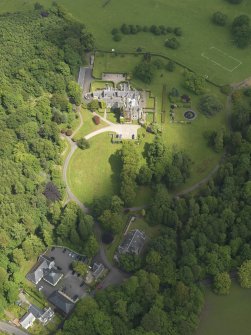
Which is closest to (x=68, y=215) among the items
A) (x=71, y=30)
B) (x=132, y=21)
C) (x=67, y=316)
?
(x=67, y=316)

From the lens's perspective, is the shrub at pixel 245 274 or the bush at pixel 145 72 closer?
the shrub at pixel 245 274

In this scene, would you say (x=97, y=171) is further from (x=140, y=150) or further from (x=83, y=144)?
(x=140, y=150)

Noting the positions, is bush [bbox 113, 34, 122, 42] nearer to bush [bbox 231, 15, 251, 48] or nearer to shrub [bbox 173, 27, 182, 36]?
shrub [bbox 173, 27, 182, 36]

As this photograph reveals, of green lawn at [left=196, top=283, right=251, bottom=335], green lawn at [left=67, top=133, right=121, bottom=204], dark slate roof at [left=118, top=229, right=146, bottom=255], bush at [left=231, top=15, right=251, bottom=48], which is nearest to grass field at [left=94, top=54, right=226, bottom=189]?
green lawn at [left=67, top=133, right=121, bottom=204]

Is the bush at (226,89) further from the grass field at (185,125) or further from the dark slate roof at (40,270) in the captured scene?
the dark slate roof at (40,270)

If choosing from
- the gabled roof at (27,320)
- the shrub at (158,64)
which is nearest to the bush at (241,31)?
the shrub at (158,64)

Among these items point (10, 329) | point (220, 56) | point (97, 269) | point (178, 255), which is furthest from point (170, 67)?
point (10, 329)
